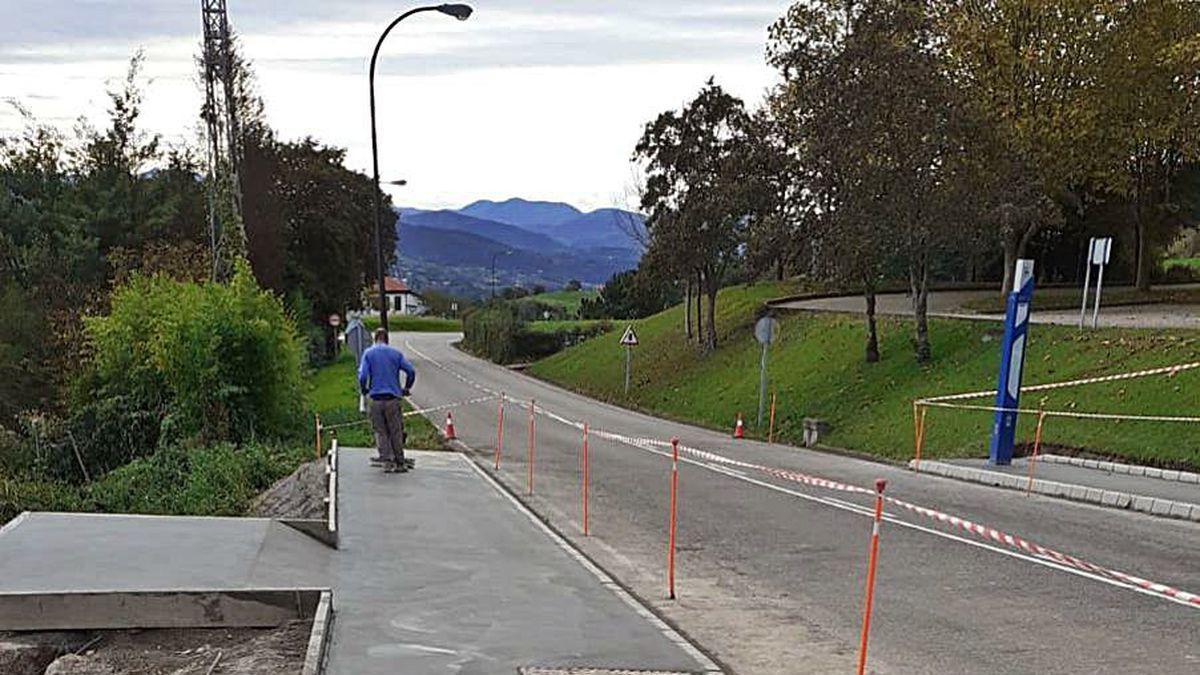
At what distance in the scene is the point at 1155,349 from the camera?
21906 mm

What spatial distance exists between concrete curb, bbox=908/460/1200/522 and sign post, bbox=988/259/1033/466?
69 cm

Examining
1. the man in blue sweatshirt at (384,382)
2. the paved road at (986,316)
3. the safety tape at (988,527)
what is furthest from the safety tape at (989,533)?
the paved road at (986,316)

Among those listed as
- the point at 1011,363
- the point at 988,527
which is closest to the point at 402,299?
the point at 1011,363

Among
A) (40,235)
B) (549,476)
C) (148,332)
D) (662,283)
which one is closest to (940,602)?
(549,476)

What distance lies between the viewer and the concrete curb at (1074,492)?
13.4m

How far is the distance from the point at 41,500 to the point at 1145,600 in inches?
716

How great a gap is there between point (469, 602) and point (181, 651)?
7.32ft

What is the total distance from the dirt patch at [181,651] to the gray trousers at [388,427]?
7.63 meters

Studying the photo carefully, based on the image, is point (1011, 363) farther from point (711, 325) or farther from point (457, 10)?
point (711, 325)

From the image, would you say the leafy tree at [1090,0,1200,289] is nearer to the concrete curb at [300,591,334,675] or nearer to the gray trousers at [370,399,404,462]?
the gray trousers at [370,399,404,462]

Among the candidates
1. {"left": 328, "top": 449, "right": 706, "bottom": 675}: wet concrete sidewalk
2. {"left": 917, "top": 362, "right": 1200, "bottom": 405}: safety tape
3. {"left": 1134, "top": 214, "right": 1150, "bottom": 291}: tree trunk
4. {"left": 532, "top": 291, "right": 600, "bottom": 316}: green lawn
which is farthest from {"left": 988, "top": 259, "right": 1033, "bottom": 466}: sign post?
{"left": 532, "top": 291, "right": 600, "bottom": 316}: green lawn

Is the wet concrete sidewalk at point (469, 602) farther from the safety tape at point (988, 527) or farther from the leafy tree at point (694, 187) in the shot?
the leafy tree at point (694, 187)

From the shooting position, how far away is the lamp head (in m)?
22.0

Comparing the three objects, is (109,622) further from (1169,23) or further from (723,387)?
(1169,23)
